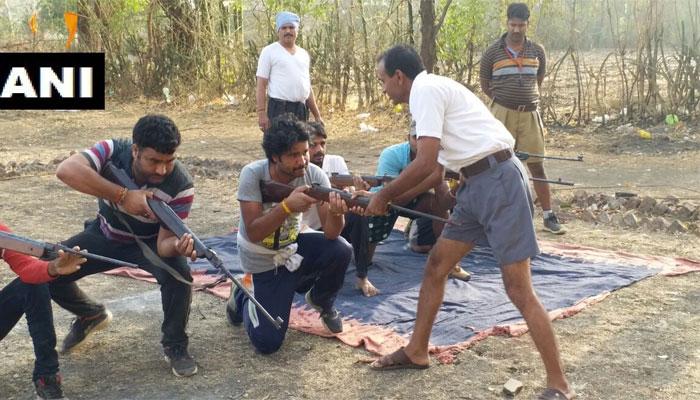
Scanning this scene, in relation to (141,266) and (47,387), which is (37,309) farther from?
(141,266)

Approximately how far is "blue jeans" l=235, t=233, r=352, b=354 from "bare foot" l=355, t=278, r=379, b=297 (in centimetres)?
62

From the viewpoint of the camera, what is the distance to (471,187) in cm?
366

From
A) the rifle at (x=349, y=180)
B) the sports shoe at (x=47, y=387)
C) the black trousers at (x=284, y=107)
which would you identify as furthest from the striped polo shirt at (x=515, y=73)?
the sports shoe at (x=47, y=387)

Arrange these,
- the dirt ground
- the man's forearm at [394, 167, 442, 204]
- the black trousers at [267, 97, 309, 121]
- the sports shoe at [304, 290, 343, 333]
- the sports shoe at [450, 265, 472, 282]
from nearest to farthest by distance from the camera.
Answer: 1. the dirt ground
2. the sports shoe at [304, 290, 343, 333]
3. the man's forearm at [394, 167, 442, 204]
4. the sports shoe at [450, 265, 472, 282]
5. the black trousers at [267, 97, 309, 121]

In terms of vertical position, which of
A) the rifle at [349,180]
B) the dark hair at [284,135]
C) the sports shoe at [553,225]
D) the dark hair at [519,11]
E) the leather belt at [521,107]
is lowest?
the sports shoe at [553,225]

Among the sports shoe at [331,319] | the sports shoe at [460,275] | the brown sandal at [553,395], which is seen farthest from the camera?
the sports shoe at [460,275]

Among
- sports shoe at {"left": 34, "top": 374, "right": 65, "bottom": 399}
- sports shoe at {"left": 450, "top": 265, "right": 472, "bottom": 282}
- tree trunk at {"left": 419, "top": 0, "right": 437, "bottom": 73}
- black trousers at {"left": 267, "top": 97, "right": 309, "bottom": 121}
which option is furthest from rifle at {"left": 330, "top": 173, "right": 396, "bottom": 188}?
tree trunk at {"left": 419, "top": 0, "right": 437, "bottom": 73}

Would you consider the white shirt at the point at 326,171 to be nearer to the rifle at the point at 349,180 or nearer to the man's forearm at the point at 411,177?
the rifle at the point at 349,180

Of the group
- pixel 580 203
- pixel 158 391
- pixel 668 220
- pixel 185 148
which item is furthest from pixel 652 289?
pixel 185 148

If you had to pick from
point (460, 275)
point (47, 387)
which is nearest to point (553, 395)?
point (460, 275)

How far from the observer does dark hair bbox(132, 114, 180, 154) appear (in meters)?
3.71

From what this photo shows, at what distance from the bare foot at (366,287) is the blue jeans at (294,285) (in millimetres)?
623

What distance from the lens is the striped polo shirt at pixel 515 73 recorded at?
6703 millimetres

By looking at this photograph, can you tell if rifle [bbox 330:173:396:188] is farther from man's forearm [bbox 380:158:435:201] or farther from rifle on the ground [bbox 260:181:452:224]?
man's forearm [bbox 380:158:435:201]
